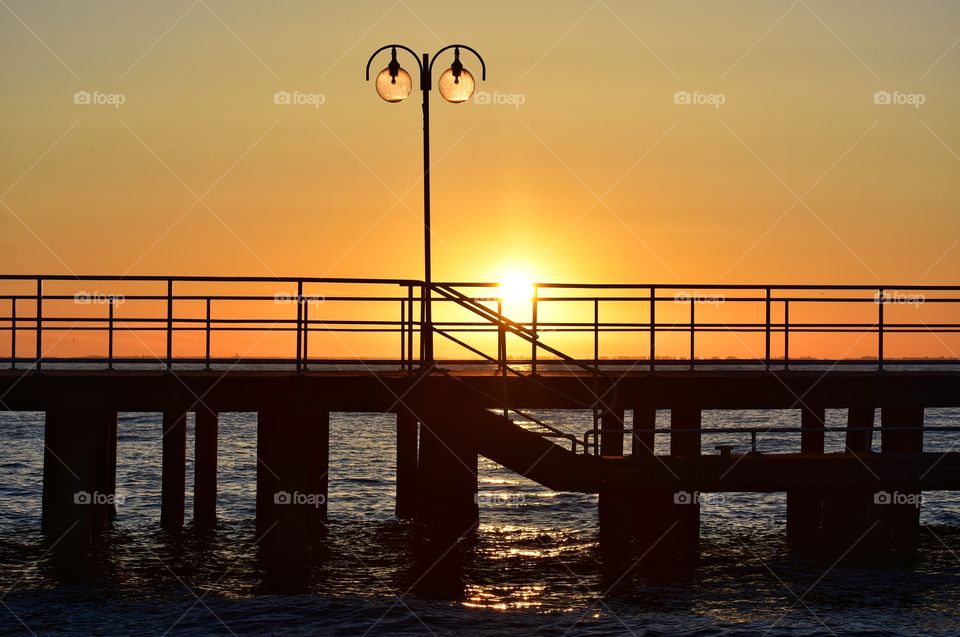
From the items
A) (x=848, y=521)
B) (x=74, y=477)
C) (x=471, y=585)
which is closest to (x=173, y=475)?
(x=74, y=477)

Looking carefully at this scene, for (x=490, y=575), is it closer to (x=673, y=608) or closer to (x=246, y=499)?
(x=673, y=608)

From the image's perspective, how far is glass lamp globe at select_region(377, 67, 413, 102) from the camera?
21.3 metres

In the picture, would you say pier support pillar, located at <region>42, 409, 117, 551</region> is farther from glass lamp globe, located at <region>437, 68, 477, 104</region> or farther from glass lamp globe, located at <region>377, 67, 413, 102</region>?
glass lamp globe, located at <region>437, 68, 477, 104</region>

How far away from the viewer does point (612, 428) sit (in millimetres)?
19875

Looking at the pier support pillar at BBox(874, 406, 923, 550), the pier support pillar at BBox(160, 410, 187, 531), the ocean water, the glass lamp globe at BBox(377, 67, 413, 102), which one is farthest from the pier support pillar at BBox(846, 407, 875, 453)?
the pier support pillar at BBox(160, 410, 187, 531)

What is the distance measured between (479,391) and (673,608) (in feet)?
14.2

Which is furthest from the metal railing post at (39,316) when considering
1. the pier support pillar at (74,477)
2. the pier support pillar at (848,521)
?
the pier support pillar at (848,521)

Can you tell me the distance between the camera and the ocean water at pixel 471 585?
17688 mm

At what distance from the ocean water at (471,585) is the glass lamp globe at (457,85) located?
319 inches

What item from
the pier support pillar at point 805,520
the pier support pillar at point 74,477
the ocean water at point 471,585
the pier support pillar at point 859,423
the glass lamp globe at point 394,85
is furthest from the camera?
the pier support pillar at point 805,520

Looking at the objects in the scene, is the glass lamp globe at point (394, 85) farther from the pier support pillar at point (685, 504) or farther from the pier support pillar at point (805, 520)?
the pier support pillar at point (805, 520)

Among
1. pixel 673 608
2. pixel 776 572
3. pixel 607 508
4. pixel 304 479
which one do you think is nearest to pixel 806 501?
pixel 776 572

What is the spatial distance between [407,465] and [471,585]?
22.4 feet

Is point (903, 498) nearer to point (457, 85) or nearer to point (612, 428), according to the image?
point (612, 428)
